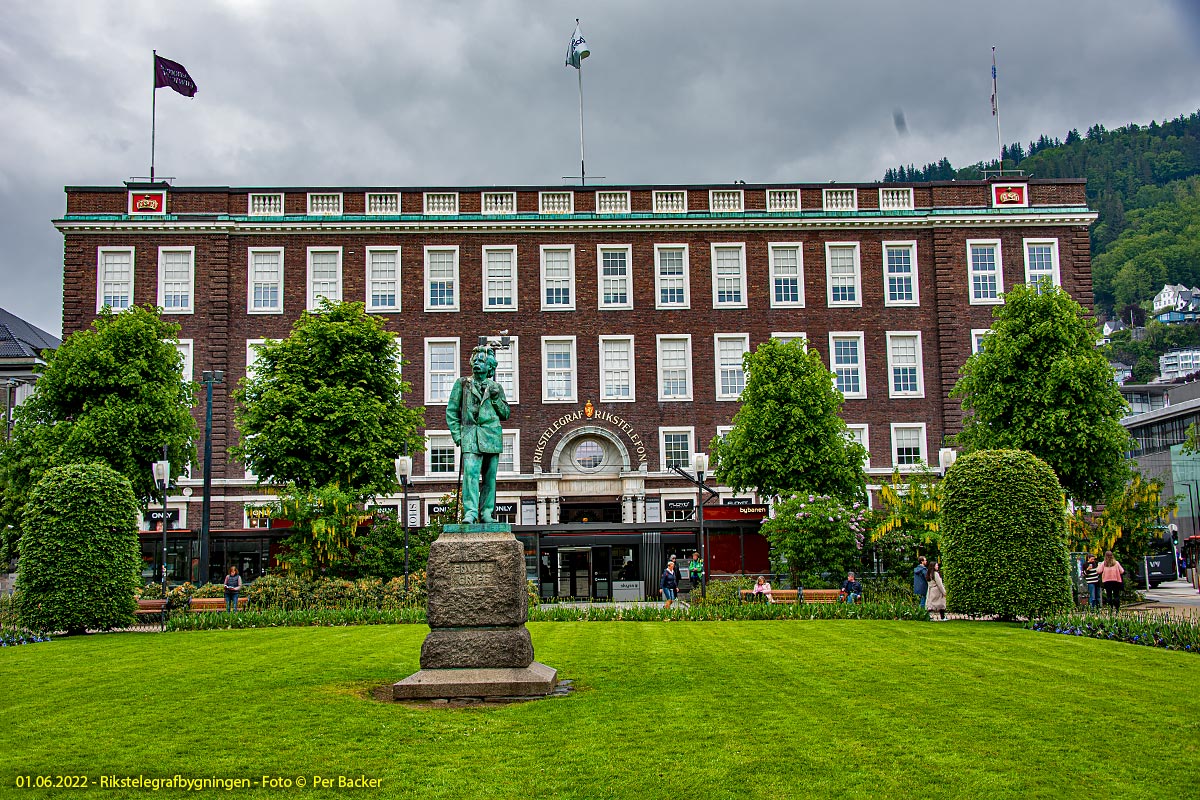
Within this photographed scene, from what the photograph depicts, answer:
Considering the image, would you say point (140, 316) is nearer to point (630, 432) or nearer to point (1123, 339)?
point (630, 432)

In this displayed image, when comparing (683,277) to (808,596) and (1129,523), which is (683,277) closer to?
(808,596)

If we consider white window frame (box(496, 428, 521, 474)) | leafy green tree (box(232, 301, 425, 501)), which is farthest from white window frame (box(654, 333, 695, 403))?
leafy green tree (box(232, 301, 425, 501))

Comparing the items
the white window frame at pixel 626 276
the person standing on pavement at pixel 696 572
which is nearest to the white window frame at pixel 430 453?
Answer: the white window frame at pixel 626 276

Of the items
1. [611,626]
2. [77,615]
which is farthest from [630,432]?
[77,615]

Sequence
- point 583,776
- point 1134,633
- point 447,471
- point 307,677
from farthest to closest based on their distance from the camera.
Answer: point 447,471 < point 1134,633 < point 307,677 < point 583,776

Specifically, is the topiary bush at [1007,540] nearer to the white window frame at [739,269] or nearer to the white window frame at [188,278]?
the white window frame at [739,269]

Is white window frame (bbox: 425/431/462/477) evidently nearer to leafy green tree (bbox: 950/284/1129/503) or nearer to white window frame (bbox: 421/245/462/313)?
white window frame (bbox: 421/245/462/313)

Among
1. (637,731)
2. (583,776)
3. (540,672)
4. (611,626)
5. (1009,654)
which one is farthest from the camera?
(611,626)

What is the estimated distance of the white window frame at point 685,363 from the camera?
51.6 meters

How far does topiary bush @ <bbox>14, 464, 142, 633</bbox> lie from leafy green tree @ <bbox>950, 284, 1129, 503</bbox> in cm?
2820

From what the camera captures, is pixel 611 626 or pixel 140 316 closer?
pixel 611 626

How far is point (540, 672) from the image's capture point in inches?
577

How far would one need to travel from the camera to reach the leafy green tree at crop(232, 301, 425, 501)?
38.5 m

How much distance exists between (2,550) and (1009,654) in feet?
114
